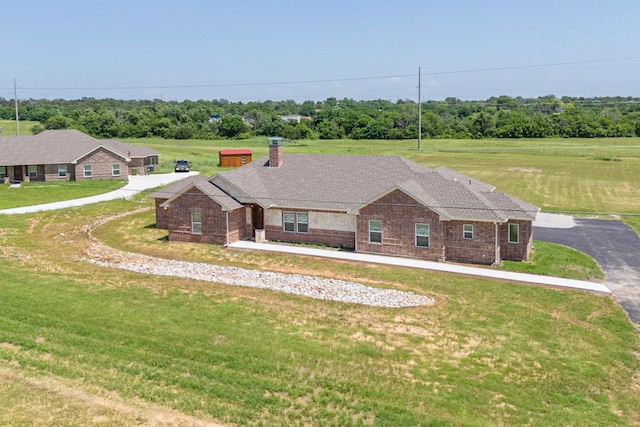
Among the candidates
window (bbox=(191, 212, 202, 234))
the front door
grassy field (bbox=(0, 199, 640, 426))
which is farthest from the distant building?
grassy field (bbox=(0, 199, 640, 426))

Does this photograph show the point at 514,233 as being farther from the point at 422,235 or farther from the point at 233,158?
the point at 233,158

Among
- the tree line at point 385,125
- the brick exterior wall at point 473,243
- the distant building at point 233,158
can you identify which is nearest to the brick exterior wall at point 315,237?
the brick exterior wall at point 473,243

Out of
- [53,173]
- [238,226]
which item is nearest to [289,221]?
[238,226]

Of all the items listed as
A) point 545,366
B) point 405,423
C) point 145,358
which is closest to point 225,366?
point 145,358

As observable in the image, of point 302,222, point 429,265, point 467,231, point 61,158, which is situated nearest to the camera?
point 429,265

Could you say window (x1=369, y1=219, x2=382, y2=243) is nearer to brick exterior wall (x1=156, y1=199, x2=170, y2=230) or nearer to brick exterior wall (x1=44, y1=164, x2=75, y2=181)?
brick exterior wall (x1=156, y1=199, x2=170, y2=230)
